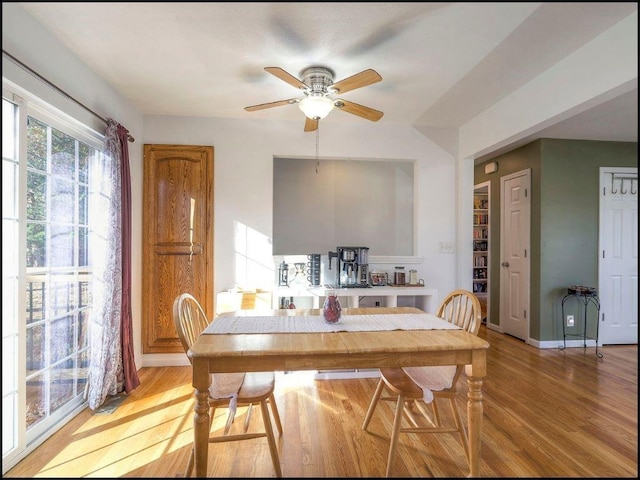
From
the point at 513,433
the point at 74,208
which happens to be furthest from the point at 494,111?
the point at 74,208

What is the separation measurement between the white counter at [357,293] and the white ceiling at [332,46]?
5.20ft

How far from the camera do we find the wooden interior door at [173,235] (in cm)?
307

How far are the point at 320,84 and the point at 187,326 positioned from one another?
169cm

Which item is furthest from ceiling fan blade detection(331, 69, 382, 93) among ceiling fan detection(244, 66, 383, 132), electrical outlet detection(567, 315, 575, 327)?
electrical outlet detection(567, 315, 575, 327)

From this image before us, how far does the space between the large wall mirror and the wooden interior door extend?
100cm

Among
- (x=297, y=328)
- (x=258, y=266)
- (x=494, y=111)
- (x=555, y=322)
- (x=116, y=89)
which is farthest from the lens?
(x=555, y=322)

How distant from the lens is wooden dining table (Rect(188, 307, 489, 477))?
1364mm

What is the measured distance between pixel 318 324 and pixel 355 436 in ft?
2.32

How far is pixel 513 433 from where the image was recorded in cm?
197

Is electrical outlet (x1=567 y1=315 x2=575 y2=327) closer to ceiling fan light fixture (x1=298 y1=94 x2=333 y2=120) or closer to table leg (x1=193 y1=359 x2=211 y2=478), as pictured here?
ceiling fan light fixture (x1=298 y1=94 x2=333 y2=120)

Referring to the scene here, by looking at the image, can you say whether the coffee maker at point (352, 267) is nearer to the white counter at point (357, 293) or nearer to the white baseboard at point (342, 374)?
the white counter at point (357, 293)

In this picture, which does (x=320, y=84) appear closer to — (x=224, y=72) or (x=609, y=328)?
(x=224, y=72)

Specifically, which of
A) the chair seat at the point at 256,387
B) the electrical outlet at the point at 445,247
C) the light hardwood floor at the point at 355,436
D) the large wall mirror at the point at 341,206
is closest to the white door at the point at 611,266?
the light hardwood floor at the point at 355,436

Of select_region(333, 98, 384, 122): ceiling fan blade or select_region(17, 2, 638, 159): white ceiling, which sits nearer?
select_region(17, 2, 638, 159): white ceiling
